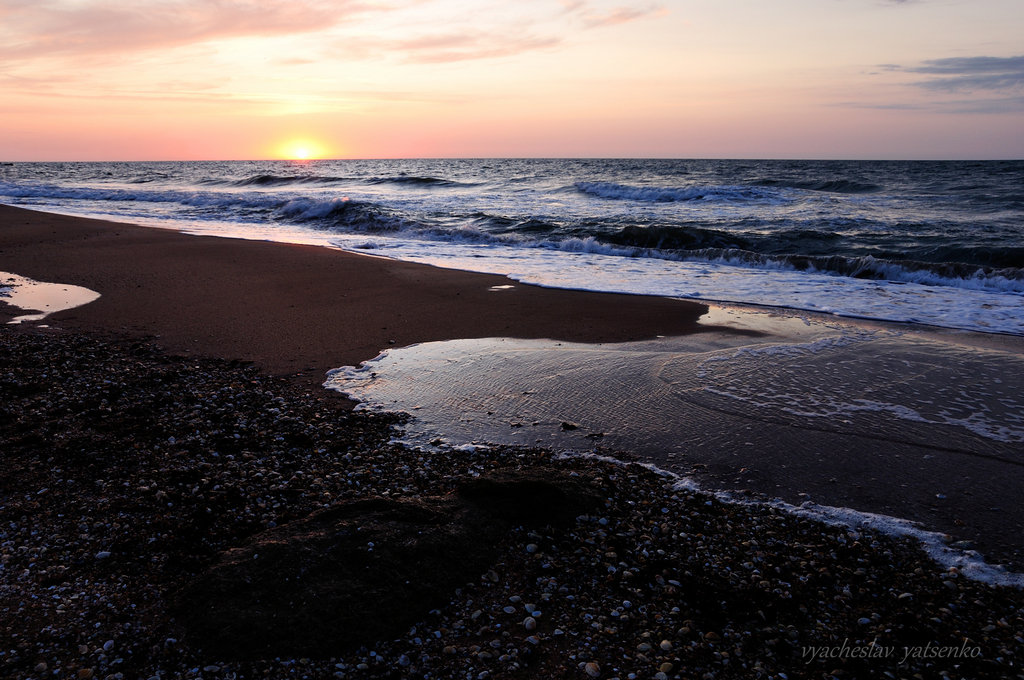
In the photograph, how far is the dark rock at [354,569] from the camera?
239 cm

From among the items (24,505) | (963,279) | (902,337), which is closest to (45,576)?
(24,505)

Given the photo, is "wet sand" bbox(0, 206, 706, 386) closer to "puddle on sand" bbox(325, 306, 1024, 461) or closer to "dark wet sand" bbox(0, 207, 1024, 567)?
"dark wet sand" bbox(0, 207, 1024, 567)

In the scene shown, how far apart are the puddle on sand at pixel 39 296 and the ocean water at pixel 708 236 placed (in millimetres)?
5284

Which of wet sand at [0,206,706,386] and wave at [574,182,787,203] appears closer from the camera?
wet sand at [0,206,706,386]

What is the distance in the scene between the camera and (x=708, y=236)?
15.0 m

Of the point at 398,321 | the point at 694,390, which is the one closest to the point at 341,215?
the point at 398,321

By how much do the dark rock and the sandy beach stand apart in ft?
0.05

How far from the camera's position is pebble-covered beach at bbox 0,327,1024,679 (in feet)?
7.57

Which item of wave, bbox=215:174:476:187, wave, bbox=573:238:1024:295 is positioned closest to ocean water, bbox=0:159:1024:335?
wave, bbox=573:238:1024:295

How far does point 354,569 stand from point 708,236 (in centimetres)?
1386

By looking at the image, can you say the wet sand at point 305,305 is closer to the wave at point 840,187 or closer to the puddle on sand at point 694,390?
the puddle on sand at point 694,390

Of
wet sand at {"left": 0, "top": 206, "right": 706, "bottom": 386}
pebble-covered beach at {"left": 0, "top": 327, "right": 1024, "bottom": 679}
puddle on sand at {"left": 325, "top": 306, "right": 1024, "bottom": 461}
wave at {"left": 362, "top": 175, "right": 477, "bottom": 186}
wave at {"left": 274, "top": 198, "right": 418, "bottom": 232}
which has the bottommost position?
pebble-covered beach at {"left": 0, "top": 327, "right": 1024, "bottom": 679}

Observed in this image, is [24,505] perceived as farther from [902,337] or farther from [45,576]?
[902,337]

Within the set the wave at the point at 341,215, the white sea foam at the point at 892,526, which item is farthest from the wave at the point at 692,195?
the white sea foam at the point at 892,526
